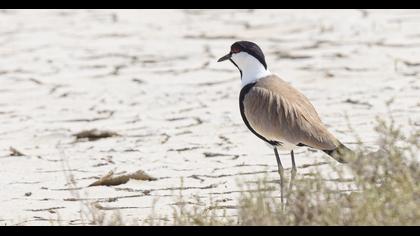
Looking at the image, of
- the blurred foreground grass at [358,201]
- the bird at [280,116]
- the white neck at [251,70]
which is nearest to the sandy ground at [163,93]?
the bird at [280,116]

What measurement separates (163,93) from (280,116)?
3.55 m

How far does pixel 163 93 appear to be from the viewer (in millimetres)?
9359

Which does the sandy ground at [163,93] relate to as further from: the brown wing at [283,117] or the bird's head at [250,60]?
the bird's head at [250,60]

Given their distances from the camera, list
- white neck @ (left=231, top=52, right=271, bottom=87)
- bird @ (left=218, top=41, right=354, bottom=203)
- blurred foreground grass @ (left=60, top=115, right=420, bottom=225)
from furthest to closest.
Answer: white neck @ (left=231, top=52, right=271, bottom=87), bird @ (left=218, top=41, right=354, bottom=203), blurred foreground grass @ (left=60, top=115, right=420, bottom=225)

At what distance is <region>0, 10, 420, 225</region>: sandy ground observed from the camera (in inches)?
267

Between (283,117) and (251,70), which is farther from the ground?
(251,70)

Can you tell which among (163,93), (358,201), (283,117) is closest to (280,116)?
(283,117)

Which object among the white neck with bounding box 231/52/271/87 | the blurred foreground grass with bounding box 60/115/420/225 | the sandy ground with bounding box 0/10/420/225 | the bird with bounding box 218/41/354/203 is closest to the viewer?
the blurred foreground grass with bounding box 60/115/420/225

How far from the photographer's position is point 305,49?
1058 cm

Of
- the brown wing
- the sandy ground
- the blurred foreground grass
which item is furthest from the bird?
the blurred foreground grass

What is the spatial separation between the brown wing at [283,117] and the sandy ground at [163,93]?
467mm

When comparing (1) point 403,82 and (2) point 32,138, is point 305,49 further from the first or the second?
A: (2) point 32,138

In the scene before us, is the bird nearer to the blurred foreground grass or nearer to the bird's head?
the bird's head

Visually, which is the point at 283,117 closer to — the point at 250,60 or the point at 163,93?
the point at 250,60
